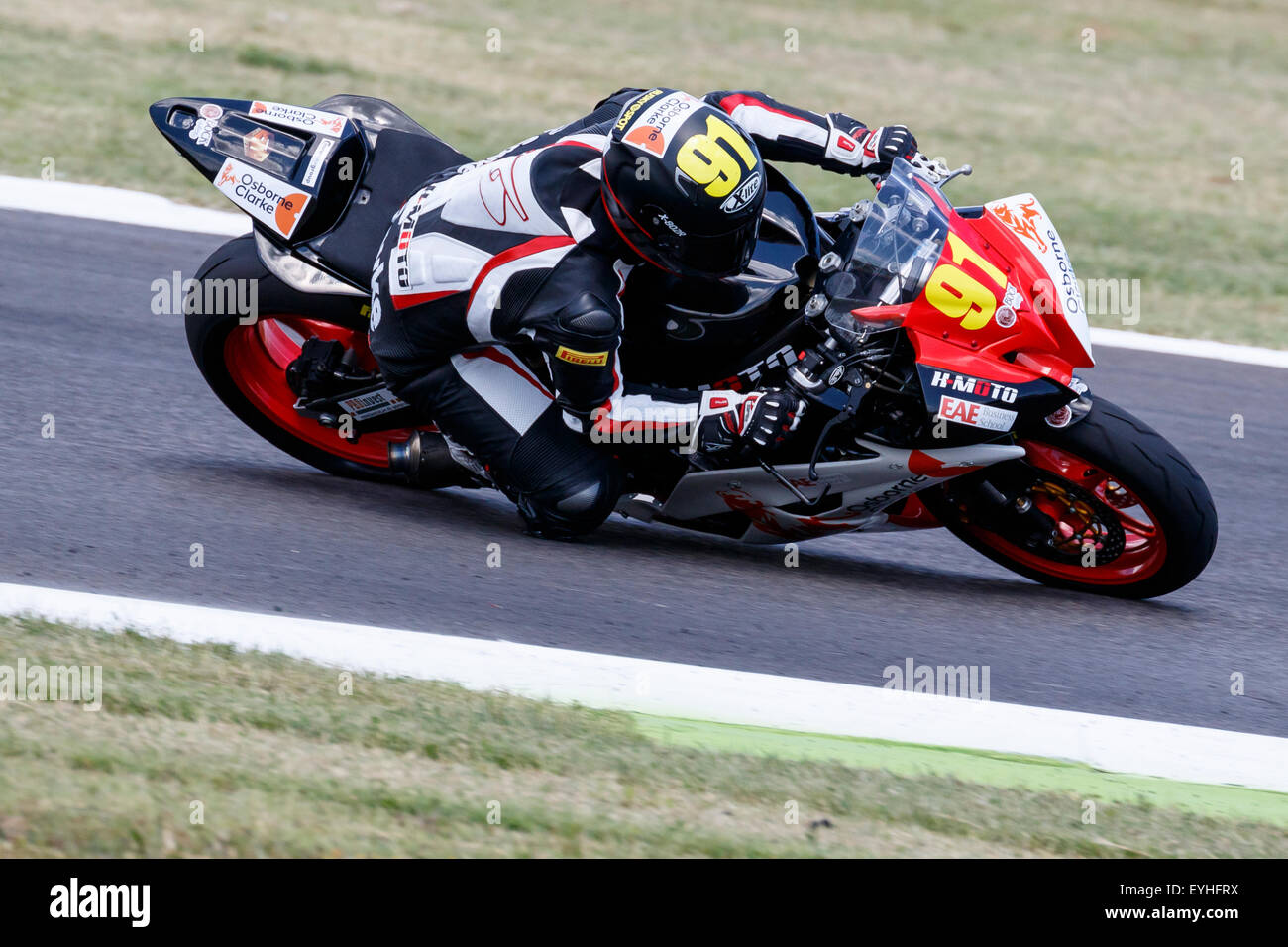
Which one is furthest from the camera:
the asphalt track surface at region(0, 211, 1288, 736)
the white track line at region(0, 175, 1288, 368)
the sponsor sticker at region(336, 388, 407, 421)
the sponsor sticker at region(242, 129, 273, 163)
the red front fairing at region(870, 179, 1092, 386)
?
the white track line at region(0, 175, 1288, 368)

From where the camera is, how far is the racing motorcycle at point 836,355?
14.2 feet

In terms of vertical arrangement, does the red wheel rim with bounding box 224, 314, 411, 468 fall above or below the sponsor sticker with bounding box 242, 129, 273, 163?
below

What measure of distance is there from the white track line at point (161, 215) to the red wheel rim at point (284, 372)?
2.68 m

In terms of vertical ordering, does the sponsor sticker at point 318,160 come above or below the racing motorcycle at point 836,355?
above

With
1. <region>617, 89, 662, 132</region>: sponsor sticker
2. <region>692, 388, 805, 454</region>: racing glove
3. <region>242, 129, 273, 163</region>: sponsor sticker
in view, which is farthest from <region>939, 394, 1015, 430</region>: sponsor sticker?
<region>242, 129, 273, 163</region>: sponsor sticker

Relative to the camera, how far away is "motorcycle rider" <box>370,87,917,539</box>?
4.18 meters

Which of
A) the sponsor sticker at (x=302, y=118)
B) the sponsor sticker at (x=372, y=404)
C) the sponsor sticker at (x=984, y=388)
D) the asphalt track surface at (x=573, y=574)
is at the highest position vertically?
the sponsor sticker at (x=302, y=118)

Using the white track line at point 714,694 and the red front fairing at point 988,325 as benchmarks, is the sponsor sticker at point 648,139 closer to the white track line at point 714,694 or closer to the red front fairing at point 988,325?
the red front fairing at point 988,325

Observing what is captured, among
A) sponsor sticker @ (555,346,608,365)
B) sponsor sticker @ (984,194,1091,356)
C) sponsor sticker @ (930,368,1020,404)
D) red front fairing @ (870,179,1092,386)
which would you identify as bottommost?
sponsor sticker @ (930,368,1020,404)

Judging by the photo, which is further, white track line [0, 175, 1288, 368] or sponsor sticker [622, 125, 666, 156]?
white track line [0, 175, 1288, 368]

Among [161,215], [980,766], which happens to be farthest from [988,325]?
[161,215]

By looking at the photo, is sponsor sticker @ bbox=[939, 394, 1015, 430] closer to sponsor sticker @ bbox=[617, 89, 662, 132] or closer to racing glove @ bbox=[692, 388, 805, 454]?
racing glove @ bbox=[692, 388, 805, 454]

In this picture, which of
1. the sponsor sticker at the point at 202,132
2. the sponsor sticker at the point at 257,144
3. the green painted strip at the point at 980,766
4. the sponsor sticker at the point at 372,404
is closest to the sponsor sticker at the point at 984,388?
the green painted strip at the point at 980,766

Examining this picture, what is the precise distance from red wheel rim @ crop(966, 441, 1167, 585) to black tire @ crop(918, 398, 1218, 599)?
0.03 metres
